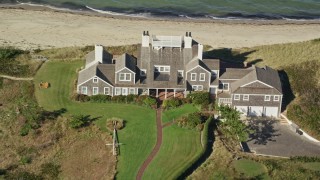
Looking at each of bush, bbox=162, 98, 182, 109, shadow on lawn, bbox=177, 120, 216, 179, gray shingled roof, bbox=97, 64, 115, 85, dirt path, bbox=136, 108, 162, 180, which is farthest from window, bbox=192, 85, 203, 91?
gray shingled roof, bbox=97, 64, 115, 85

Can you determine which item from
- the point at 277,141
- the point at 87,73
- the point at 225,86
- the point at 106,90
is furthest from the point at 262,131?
the point at 87,73

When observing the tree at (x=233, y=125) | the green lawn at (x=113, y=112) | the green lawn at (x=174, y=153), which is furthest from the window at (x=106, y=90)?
the tree at (x=233, y=125)

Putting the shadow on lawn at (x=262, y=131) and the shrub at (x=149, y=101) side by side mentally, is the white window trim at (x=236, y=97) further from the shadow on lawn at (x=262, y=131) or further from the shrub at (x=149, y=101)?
the shrub at (x=149, y=101)

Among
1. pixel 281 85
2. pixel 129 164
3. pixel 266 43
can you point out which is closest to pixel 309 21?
pixel 266 43

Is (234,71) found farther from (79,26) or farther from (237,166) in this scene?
(79,26)

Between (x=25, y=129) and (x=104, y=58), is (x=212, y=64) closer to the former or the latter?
(x=104, y=58)

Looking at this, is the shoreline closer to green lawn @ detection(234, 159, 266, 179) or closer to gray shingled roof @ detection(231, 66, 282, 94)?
gray shingled roof @ detection(231, 66, 282, 94)
